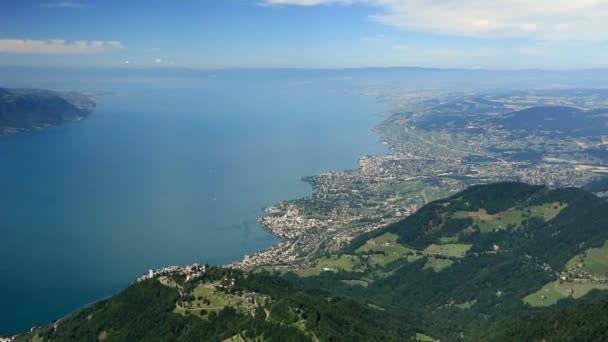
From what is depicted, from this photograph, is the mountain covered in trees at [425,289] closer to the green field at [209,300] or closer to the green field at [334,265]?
the green field at [209,300]

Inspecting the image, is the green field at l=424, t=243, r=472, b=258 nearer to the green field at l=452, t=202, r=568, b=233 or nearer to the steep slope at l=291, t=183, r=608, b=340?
the steep slope at l=291, t=183, r=608, b=340

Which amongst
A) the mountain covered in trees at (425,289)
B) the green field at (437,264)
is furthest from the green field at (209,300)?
the green field at (437,264)

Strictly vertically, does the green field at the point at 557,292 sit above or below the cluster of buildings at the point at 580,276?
below

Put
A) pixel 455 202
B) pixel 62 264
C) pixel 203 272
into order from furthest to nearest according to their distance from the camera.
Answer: pixel 455 202 → pixel 62 264 → pixel 203 272

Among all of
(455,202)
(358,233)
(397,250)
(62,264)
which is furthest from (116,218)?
(455,202)

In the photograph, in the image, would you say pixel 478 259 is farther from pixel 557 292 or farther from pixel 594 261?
pixel 594 261

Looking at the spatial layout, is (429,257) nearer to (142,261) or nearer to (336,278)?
(336,278)

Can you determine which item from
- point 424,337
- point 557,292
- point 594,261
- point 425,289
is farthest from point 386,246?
point 424,337
